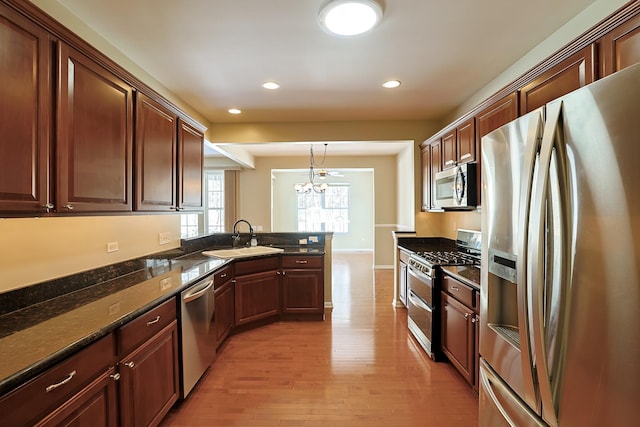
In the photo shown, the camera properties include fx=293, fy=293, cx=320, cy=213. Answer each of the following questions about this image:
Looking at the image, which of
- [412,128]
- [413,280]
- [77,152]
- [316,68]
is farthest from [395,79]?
[77,152]

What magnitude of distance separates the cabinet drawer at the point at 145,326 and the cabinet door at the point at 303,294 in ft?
6.03

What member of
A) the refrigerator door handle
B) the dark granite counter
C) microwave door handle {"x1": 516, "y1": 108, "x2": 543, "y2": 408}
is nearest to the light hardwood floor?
the dark granite counter

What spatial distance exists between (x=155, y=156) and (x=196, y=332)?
141cm

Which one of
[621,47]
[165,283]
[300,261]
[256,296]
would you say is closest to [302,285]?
[300,261]

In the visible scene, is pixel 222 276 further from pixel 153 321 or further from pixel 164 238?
pixel 153 321

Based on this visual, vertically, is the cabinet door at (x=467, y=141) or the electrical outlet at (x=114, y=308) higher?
the cabinet door at (x=467, y=141)

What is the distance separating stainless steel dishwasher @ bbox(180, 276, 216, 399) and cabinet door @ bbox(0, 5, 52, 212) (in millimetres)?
1089

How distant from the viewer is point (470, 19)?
1.91 metres

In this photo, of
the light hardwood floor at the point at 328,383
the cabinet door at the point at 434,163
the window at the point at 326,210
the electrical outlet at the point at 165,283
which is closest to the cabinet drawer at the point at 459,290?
the light hardwood floor at the point at 328,383

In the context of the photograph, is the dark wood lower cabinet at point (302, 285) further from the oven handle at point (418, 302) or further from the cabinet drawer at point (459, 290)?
the cabinet drawer at point (459, 290)

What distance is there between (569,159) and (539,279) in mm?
419

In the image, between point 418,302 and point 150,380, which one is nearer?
point 150,380

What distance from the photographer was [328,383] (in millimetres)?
2436

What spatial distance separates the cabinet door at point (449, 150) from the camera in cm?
308
